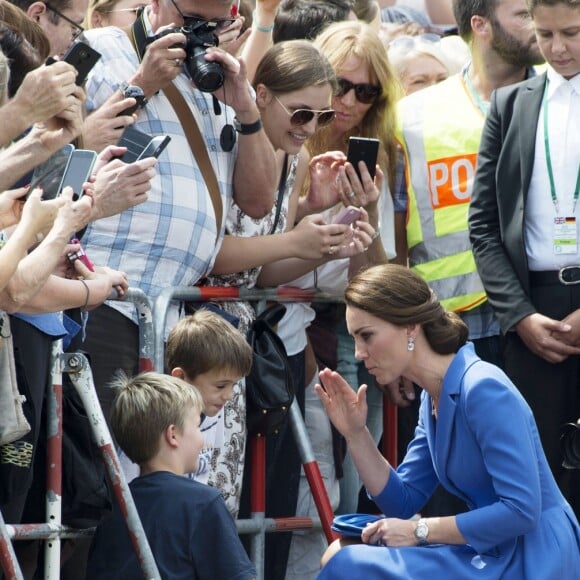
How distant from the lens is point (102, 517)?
14.1 ft

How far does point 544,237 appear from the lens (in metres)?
5.60

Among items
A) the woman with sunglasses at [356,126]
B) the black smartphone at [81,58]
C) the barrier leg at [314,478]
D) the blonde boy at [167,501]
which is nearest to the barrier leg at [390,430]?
the woman with sunglasses at [356,126]

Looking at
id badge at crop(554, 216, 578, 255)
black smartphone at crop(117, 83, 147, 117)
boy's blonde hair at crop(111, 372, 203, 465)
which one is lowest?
boy's blonde hair at crop(111, 372, 203, 465)

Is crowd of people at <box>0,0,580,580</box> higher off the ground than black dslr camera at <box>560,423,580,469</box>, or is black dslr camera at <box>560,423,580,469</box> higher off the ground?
crowd of people at <box>0,0,580,580</box>

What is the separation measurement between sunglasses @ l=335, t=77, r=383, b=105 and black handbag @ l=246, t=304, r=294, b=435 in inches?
45.8

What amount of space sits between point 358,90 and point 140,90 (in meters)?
1.47

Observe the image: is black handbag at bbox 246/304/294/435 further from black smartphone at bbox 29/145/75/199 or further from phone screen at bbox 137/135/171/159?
black smartphone at bbox 29/145/75/199

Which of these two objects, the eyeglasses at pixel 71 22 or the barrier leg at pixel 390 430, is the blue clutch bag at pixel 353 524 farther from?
the eyeglasses at pixel 71 22

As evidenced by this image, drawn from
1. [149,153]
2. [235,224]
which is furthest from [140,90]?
[235,224]

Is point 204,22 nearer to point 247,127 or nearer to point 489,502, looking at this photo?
point 247,127

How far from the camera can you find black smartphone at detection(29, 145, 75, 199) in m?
4.22

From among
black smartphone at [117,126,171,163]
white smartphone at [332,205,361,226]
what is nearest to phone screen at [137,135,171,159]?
black smartphone at [117,126,171,163]

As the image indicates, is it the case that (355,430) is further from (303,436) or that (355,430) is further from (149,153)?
(149,153)

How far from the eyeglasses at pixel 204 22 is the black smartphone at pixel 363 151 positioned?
78 cm
